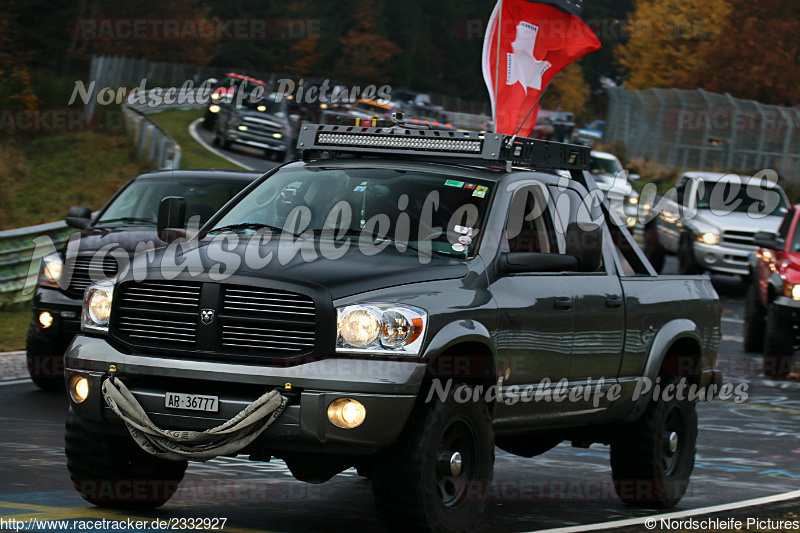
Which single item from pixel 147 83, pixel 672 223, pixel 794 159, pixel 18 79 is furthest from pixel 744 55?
pixel 672 223

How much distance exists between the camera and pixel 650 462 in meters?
8.62

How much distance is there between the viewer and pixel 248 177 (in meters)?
13.8

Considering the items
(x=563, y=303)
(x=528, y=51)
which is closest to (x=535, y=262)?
(x=563, y=303)

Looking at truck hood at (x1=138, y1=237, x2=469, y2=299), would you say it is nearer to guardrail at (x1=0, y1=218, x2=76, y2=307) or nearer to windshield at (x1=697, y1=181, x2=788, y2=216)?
guardrail at (x1=0, y1=218, x2=76, y2=307)

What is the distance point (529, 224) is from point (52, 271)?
5703 millimetres

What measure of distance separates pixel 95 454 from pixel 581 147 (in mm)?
3725

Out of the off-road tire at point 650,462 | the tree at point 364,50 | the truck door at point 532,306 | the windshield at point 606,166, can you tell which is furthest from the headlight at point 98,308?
the tree at point 364,50

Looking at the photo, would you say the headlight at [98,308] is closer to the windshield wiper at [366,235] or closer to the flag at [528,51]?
the windshield wiper at [366,235]

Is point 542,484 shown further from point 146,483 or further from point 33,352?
point 33,352

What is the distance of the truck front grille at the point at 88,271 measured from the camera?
460 inches

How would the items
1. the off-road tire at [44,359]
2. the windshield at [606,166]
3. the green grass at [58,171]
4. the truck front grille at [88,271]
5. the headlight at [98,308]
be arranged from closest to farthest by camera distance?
the headlight at [98,308] → the truck front grille at [88,271] → the off-road tire at [44,359] → the green grass at [58,171] → the windshield at [606,166]

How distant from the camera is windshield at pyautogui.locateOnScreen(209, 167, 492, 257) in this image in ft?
23.8

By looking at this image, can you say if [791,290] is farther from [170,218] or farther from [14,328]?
[170,218]

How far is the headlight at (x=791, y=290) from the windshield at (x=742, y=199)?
971cm
